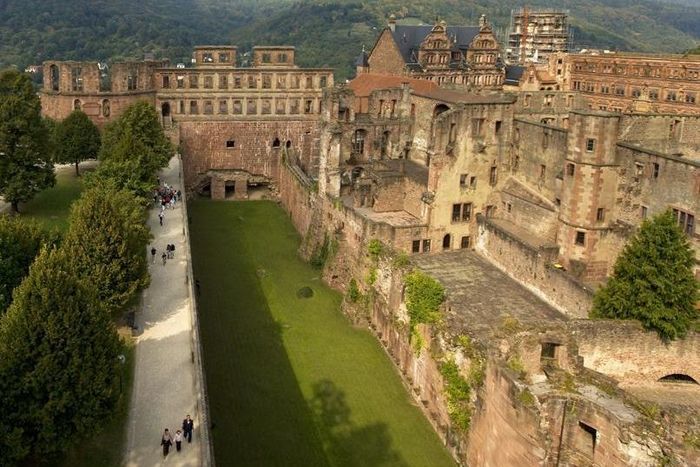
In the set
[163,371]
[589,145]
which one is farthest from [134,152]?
[589,145]

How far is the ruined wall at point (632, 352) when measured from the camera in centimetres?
2527

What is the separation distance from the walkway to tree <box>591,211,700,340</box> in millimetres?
15240

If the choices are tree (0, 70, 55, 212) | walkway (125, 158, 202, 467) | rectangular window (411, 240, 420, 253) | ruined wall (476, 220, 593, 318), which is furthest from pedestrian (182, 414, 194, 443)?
tree (0, 70, 55, 212)

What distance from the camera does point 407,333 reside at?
31.6m

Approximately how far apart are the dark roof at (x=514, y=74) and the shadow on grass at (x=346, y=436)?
58.9 m

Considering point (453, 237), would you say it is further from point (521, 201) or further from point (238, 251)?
point (238, 251)

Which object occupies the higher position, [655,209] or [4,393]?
[655,209]

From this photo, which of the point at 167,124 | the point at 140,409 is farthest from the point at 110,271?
the point at 167,124

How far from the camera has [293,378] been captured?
31.1 metres

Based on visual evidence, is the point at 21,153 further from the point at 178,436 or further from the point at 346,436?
the point at 346,436

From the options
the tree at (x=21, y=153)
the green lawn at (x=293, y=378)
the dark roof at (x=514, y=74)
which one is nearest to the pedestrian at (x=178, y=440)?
the green lawn at (x=293, y=378)

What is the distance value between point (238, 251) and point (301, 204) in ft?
20.1

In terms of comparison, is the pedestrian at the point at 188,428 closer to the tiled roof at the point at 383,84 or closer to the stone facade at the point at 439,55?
the tiled roof at the point at 383,84

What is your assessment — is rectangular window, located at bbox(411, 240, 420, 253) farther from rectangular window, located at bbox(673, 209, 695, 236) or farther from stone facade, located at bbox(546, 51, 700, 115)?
stone facade, located at bbox(546, 51, 700, 115)
